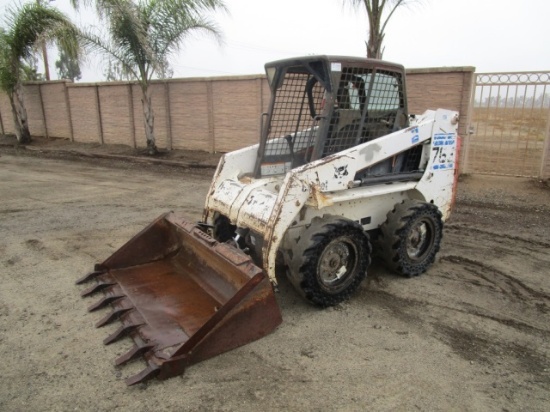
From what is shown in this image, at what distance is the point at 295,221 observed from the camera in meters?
3.94

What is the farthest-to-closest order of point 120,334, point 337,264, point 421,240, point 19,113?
point 19,113 < point 421,240 < point 337,264 < point 120,334

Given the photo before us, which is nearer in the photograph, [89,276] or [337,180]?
[337,180]

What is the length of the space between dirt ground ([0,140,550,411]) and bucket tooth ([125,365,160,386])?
0.04 metres

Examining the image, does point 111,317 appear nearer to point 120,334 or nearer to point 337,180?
point 120,334

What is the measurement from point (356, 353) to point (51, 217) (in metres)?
5.57

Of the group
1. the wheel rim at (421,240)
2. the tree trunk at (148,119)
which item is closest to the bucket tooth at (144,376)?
the wheel rim at (421,240)

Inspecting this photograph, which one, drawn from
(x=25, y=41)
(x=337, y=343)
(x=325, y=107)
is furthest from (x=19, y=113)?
(x=337, y=343)

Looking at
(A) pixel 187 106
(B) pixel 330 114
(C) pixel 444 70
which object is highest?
(C) pixel 444 70

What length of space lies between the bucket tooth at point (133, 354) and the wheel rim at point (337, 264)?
Result: 1533mm

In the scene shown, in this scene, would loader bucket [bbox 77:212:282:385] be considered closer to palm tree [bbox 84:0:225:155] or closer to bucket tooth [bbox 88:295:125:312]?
bucket tooth [bbox 88:295:125:312]

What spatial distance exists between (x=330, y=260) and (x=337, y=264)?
100mm

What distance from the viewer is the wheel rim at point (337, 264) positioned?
3.78 metres

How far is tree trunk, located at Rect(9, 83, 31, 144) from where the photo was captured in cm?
1635

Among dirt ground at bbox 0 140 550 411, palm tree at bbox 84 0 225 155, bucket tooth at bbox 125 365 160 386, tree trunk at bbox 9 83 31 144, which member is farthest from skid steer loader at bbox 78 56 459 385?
tree trunk at bbox 9 83 31 144
